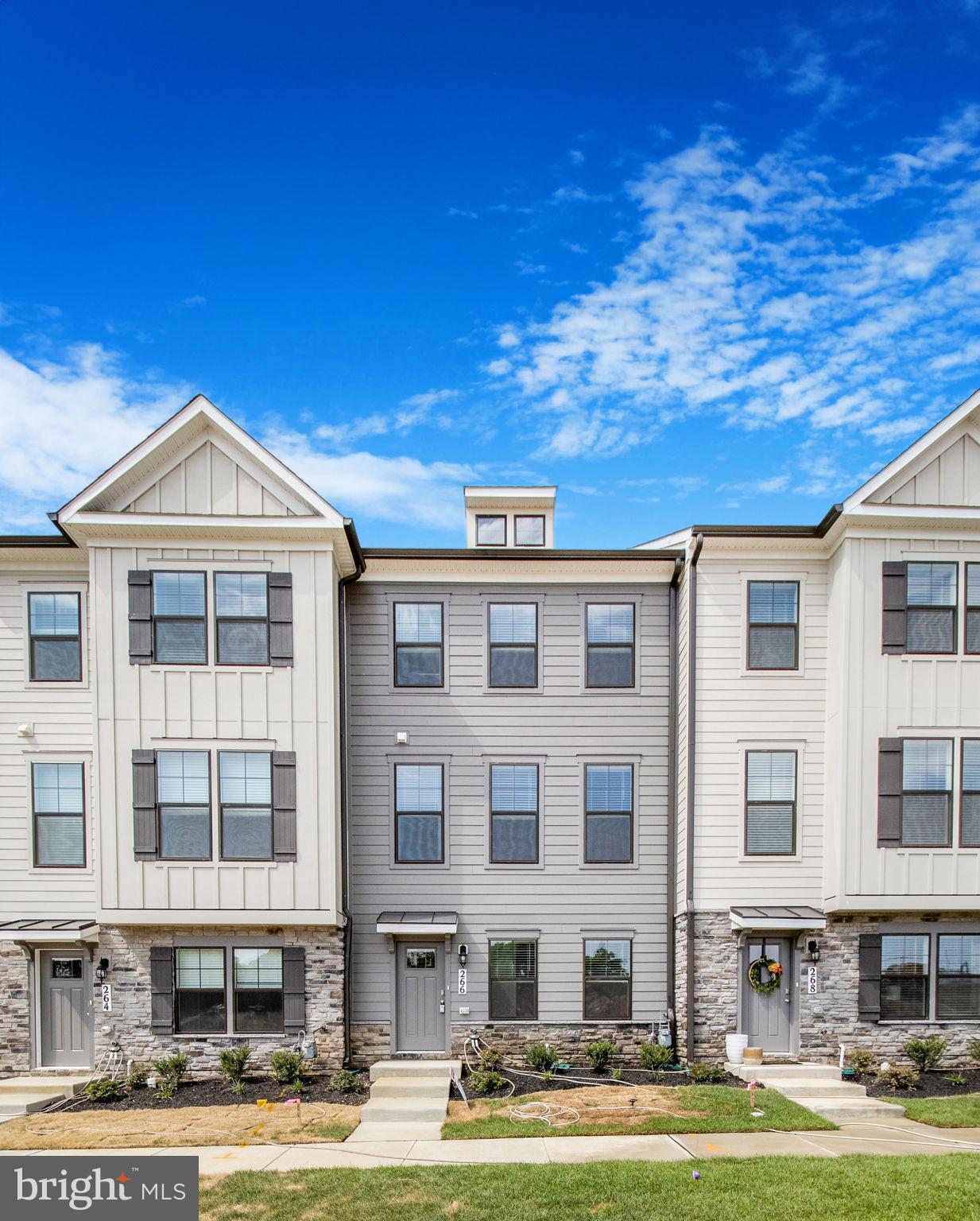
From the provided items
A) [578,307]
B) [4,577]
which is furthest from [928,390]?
[4,577]

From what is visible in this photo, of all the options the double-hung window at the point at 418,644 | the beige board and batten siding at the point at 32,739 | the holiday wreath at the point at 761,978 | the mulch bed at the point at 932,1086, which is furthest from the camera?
the double-hung window at the point at 418,644

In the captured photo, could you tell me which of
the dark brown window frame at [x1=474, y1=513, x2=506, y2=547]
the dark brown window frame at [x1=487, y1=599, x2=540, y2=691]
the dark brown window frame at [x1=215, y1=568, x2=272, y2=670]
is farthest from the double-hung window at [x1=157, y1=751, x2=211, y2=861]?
the dark brown window frame at [x1=474, y1=513, x2=506, y2=547]

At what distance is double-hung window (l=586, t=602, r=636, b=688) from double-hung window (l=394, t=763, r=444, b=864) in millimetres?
3076

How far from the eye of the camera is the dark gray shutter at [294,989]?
12.5 meters

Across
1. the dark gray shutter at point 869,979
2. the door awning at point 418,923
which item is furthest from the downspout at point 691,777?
the door awning at point 418,923

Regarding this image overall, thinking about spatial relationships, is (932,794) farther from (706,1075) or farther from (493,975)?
(493,975)

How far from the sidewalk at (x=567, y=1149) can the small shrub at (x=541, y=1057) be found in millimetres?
3253

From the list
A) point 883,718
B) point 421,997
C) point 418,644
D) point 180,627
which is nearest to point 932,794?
point 883,718

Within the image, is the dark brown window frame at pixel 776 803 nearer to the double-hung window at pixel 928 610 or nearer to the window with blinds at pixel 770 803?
the window with blinds at pixel 770 803

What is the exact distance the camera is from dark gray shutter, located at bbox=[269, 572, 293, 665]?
41.0ft

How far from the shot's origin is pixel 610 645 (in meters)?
14.0

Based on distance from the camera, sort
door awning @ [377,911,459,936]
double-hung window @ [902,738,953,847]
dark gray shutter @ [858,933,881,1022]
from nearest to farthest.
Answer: double-hung window @ [902,738,953,847], dark gray shutter @ [858,933,881,1022], door awning @ [377,911,459,936]

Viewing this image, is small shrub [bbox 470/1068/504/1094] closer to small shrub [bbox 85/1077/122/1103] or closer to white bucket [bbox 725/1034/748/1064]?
white bucket [bbox 725/1034/748/1064]

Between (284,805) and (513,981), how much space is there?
470 cm
